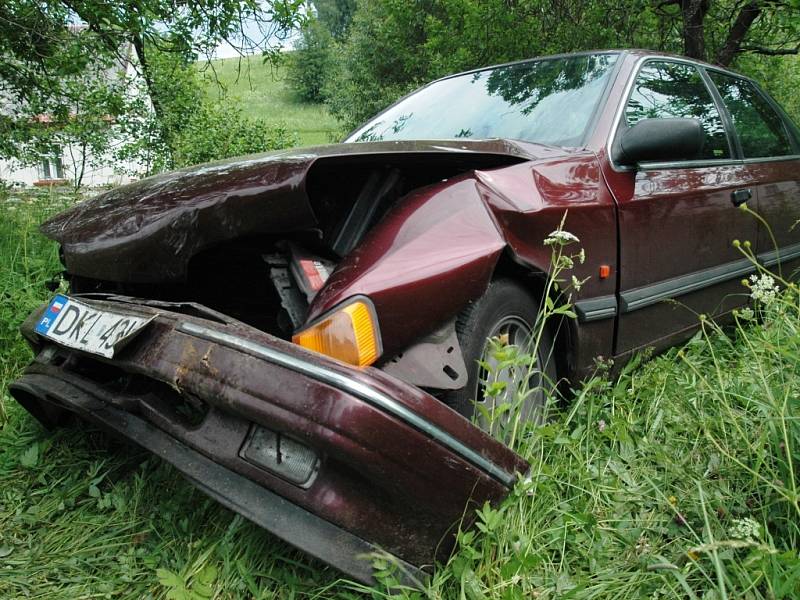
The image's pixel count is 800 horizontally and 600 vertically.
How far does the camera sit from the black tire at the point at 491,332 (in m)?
1.62

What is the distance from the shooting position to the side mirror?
6.85ft

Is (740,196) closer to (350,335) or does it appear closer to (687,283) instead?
(687,283)

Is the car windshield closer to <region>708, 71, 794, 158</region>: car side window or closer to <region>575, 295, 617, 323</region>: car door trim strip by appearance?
<region>575, 295, 617, 323</region>: car door trim strip

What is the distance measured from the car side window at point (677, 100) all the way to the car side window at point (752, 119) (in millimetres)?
209

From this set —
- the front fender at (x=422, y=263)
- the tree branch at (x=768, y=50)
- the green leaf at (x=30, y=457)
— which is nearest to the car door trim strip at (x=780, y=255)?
the front fender at (x=422, y=263)

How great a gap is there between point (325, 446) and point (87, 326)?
86 cm

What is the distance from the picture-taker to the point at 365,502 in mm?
1276

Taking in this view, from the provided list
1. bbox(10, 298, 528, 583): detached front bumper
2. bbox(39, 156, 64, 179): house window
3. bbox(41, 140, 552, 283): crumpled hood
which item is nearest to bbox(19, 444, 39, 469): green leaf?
bbox(41, 140, 552, 283): crumpled hood

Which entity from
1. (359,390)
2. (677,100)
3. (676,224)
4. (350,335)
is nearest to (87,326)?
(350,335)

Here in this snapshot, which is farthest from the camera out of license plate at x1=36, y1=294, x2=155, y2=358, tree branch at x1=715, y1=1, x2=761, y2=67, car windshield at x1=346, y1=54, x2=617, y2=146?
tree branch at x1=715, y1=1, x2=761, y2=67

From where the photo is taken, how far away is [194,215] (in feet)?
5.35

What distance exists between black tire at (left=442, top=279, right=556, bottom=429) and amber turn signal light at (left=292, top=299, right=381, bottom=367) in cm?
32

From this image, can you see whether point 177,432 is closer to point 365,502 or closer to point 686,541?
point 365,502

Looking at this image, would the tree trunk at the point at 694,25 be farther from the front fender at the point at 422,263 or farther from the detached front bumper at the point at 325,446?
the detached front bumper at the point at 325,446
